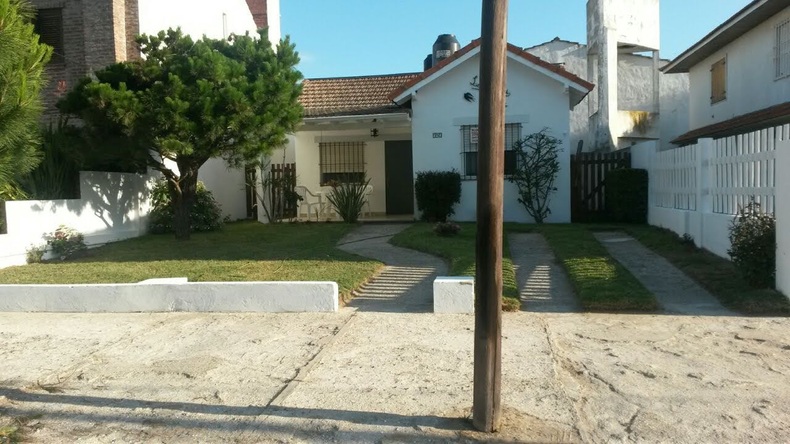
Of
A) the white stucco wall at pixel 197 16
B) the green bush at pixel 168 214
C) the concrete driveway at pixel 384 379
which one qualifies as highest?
the white stucco wall at pixel 197 16

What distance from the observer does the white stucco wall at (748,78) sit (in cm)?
1449

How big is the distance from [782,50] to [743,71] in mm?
1938

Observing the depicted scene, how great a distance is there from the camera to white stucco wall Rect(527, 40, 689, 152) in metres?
24.3

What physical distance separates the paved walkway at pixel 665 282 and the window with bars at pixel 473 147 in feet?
14.3

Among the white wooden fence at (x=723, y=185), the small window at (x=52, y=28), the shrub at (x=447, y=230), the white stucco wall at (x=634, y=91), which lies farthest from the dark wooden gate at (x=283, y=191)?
the white stucco wall at (x=634, y=91)

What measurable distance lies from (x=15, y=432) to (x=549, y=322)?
478 cm

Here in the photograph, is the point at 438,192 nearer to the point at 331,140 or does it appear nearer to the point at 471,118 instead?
the point at 471,118

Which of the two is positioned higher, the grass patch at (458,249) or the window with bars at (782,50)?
the window with bars at (782,50)

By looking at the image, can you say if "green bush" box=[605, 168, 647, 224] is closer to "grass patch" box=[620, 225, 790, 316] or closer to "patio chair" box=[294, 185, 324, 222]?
"grass patch" box=[620, 225, 790, 316]

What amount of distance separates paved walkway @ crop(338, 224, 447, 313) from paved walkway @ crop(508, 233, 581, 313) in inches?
45.1

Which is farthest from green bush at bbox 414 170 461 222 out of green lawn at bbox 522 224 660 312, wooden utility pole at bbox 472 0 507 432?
wooden utility pole at bbox 472 0 507 432

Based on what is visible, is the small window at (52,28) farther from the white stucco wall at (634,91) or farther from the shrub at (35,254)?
the white stucco wall at (634,91)

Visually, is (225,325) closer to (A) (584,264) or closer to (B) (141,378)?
(B) (141,378)

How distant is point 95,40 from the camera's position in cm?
1437
